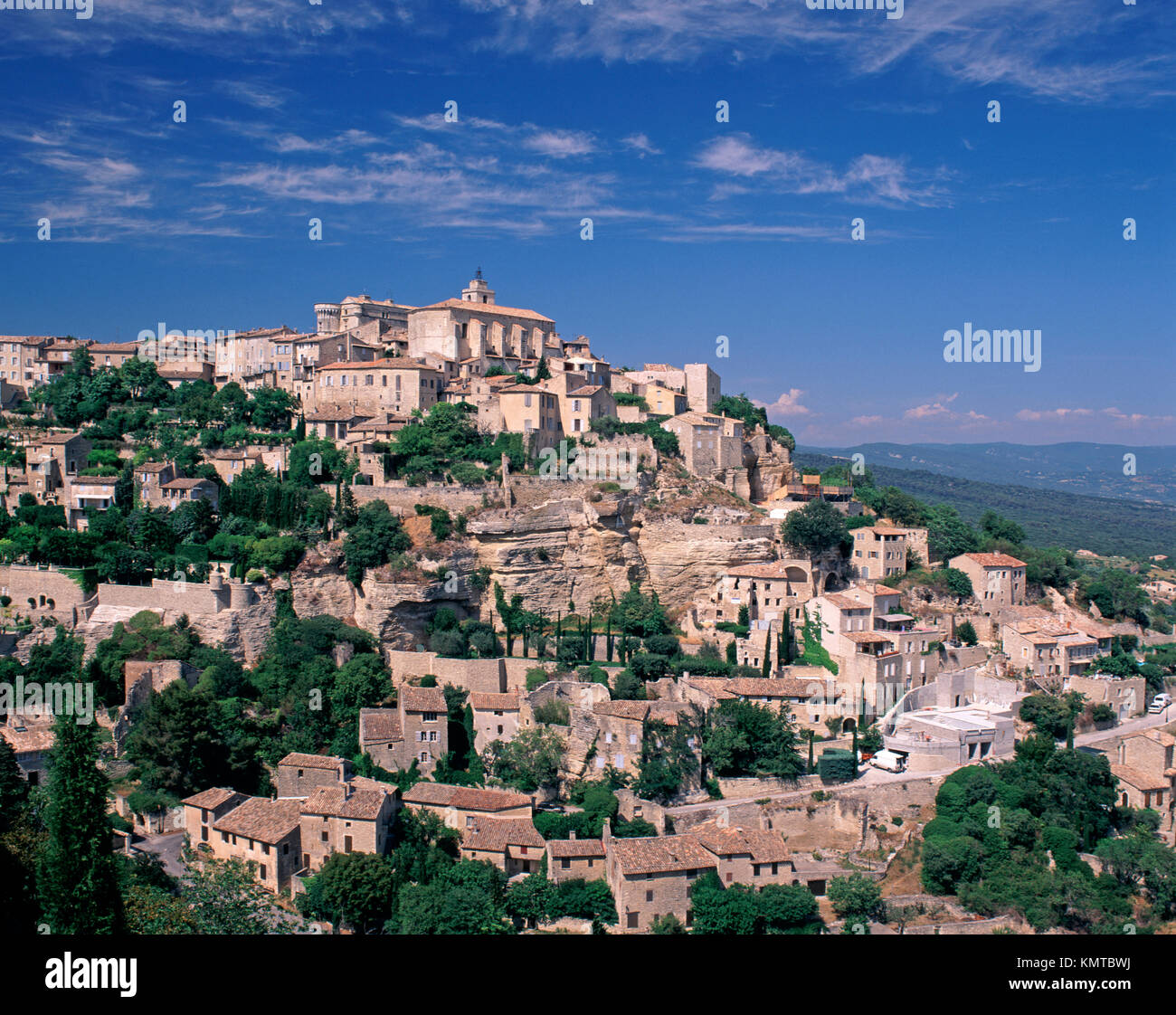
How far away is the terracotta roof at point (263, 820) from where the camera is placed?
24.2 meters

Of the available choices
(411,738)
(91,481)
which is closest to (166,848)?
(411,738)

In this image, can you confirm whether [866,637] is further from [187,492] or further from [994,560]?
[187,492]

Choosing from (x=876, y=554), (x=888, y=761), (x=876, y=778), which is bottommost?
(x=876, y=778)

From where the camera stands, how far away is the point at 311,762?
2695cm

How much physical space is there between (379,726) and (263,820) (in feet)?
14.5

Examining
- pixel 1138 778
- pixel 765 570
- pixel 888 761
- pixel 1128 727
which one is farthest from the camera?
pixel 765 570

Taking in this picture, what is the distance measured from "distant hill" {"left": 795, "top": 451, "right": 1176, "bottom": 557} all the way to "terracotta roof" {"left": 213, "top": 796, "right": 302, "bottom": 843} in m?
86.0

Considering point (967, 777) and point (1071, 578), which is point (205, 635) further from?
point (1071, 578)

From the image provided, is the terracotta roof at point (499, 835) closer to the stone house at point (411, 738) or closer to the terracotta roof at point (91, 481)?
the stone house at point (411, 738)

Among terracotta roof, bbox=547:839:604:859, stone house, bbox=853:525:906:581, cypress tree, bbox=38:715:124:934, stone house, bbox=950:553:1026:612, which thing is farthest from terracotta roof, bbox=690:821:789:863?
stone house, bbox=950:553:1026:612

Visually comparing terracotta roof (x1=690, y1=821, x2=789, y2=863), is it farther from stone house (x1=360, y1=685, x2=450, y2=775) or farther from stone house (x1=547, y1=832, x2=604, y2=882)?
stone house (x1=360, y1=685, x2=450, y2=775)

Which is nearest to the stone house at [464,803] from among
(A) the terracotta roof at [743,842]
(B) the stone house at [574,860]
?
(B) the stone house at [574,860]

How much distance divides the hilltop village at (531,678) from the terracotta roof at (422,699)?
12cm

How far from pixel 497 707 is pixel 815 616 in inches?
473
